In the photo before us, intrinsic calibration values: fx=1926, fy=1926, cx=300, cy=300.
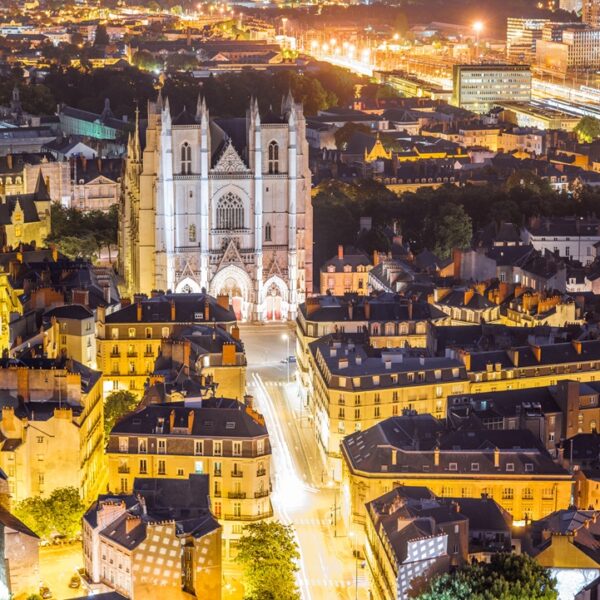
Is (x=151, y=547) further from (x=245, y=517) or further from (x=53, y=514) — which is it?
(x=245, y=517)

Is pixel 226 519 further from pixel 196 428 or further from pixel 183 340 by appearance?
pixel 183 340

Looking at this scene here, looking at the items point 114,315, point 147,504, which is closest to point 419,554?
point 147,504

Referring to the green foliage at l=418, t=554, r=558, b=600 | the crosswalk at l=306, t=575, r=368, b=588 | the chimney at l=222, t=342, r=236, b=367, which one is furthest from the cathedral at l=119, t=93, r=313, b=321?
the green foliage at l=418, t=554, r=558, b=600

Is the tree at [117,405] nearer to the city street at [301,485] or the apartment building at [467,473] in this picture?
the city street at [301,485]

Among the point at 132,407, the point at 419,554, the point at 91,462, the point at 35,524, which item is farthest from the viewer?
the point at 132,407

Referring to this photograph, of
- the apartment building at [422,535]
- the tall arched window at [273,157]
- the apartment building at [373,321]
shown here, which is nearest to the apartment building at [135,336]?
the apartment building at [373,321]

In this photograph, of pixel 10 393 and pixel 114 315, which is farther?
pixel 114 315
